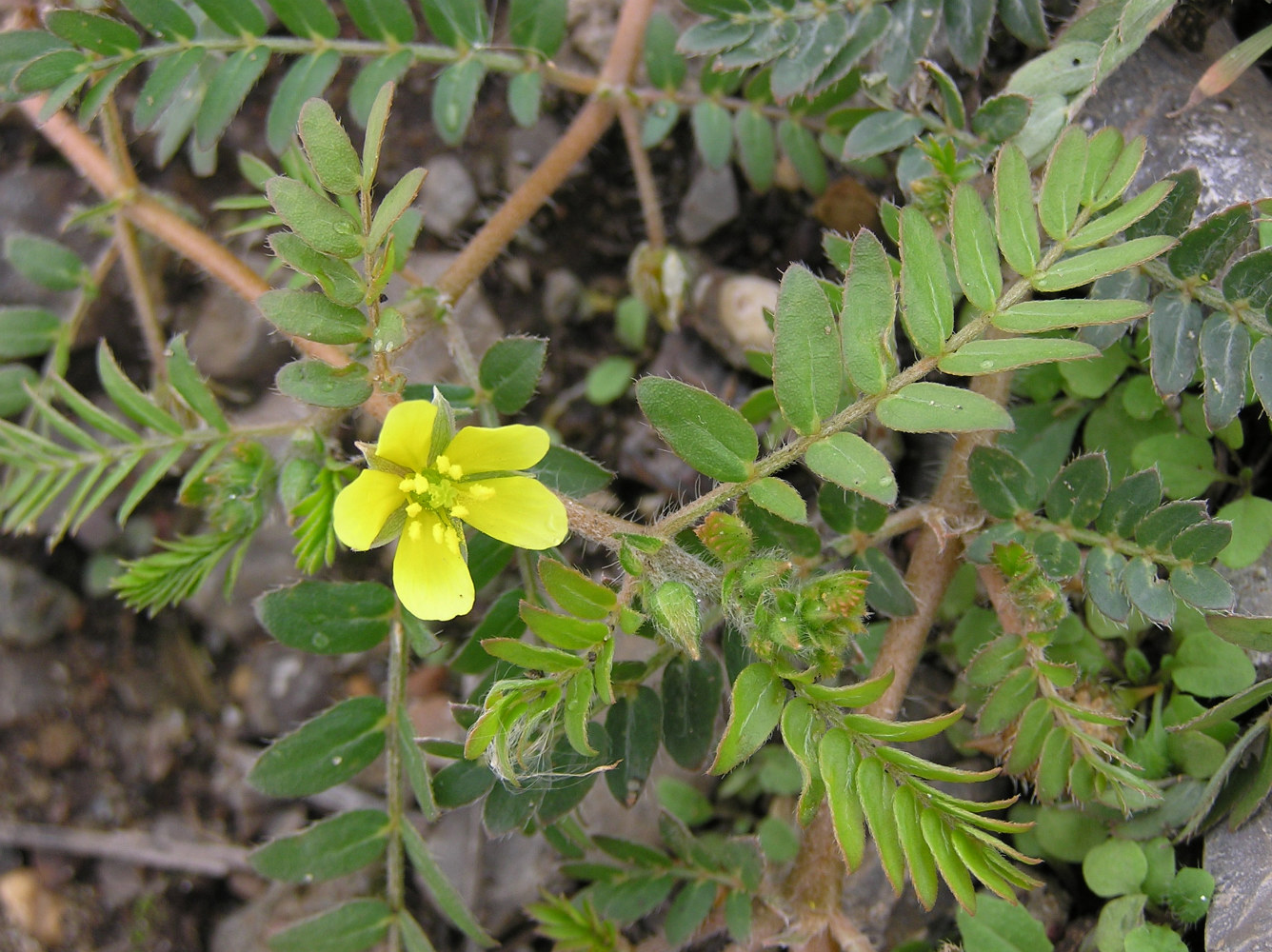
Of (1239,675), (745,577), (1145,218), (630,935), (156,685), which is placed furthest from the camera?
(156,685)

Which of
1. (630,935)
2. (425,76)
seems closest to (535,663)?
(630,935)

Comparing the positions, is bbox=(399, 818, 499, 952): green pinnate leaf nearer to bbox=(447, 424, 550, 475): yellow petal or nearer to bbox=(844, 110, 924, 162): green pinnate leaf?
bbox=(447, 424, 550, 475): yellow petal

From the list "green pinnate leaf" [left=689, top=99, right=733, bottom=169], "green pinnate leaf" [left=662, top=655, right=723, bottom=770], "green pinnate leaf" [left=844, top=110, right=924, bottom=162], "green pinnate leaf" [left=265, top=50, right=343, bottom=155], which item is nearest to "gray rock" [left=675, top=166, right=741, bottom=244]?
"green pinnate leaf" [left=689, top=99, right=733, bottom=169]

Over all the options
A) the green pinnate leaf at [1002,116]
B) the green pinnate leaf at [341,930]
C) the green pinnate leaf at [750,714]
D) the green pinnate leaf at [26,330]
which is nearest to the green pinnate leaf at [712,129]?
the green pinnate leaf at [1002,116]

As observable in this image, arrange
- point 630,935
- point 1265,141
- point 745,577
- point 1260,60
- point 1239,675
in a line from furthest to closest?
point 630,935 → point 1260,60 → point 1265,141 → point 1239,675 → point 745,577

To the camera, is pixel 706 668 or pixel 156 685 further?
pixel 156 685

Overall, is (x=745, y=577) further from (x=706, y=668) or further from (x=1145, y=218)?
(x=1145, y=218)

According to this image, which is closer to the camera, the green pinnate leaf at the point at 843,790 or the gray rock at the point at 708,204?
the green pinnate leaf at the point at 843,790

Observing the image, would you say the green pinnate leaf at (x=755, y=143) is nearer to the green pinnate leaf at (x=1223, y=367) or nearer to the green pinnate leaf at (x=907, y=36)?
the green pinnate leaf at (x=907, y=36)
